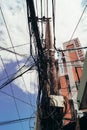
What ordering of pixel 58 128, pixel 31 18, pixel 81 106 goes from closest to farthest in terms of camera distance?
pixel 31 18 → pixel 58 128 → pixel 81 106

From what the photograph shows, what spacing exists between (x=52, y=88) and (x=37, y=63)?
1037 millimetres

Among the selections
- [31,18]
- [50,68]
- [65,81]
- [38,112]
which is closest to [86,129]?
[38,112]

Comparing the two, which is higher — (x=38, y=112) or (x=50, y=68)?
(x=50, y=68)

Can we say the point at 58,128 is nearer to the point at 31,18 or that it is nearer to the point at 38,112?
the point at 38,112

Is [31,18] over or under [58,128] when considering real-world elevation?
over

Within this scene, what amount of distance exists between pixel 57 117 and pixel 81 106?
2.48m

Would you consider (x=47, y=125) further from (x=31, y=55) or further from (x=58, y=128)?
(x=31, y=55)

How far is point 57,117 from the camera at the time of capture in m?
8.12

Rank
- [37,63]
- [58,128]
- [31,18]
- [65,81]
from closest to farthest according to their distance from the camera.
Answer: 1. [31,18]
2. [58,128]
3. [37,63]
4. [65,81]

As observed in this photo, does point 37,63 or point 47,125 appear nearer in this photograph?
point 47,125

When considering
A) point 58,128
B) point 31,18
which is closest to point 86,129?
point 58,128

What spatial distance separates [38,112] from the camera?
8273mm

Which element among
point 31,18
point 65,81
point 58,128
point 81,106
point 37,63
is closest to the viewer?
point 31,18

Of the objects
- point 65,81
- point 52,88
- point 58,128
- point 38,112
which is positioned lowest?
point 58,128
